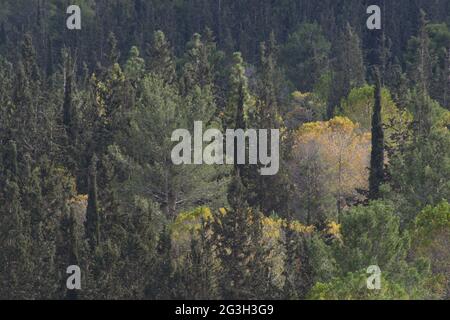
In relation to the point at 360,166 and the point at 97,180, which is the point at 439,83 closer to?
the point at 360,166

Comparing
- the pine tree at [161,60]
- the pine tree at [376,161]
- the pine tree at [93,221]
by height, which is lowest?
the pine tree at [93,221]

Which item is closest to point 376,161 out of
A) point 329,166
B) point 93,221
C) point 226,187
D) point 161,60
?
point 226,187

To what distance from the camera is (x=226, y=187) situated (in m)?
77.5

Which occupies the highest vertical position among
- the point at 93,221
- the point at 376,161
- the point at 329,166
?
the point at 376,161

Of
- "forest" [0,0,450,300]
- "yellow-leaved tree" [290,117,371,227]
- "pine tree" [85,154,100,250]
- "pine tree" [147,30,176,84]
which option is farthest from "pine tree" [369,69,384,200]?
"pine tree" [147,30,176,84]

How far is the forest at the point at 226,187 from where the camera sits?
53812mm

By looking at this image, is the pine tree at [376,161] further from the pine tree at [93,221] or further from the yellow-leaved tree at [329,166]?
the pine tree at [93,221]

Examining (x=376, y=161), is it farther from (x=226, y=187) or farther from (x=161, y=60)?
(x=161, y=60)

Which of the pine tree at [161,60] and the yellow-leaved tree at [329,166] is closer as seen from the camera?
the yellow-leaved tree at [329,166]

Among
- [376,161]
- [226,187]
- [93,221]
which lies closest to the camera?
[93,221]

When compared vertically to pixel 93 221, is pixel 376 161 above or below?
above

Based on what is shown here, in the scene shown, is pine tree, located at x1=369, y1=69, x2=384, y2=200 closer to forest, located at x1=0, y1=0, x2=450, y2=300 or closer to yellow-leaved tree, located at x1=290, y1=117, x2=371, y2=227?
forest, located at x1=0, y1=0, x2=450, y2=300

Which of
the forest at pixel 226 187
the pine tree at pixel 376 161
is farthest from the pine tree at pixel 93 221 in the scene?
the pine tree at pixel 376 161

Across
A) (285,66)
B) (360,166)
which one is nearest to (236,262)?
(360,166)
